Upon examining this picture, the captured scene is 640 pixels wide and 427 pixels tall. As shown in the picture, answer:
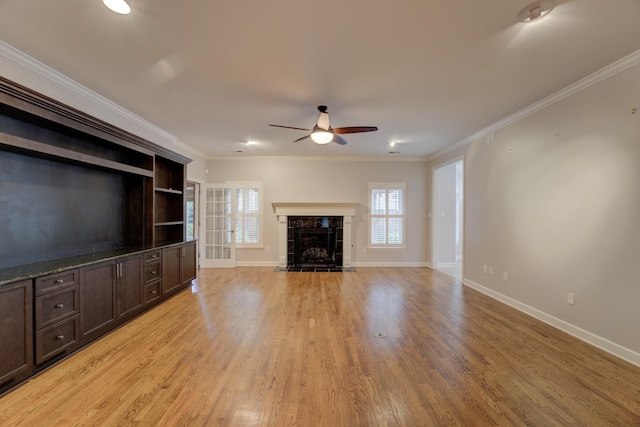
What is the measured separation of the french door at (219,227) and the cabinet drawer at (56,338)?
4048 millimetres

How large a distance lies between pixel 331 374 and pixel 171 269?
123 inches

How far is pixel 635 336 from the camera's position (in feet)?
7.91

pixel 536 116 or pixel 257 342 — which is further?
pixel 536 116

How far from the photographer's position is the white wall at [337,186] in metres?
6.68

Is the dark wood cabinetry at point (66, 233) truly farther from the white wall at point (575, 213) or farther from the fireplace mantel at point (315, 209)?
the white wall at point (575, 213)

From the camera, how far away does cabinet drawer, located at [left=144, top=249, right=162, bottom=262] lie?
11.7ft

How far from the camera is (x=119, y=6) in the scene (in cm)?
180

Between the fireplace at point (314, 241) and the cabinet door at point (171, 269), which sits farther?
the fireplace at point (314, 241)

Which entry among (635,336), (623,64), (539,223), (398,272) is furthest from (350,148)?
(635,336)

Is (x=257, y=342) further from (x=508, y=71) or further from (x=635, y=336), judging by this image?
(x=508, y=71)

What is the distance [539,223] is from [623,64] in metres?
1.82

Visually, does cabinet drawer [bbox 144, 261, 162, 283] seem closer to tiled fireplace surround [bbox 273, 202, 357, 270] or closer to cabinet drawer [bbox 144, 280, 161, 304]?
cabinet drawer [bbox 144, 280, 161, 304]

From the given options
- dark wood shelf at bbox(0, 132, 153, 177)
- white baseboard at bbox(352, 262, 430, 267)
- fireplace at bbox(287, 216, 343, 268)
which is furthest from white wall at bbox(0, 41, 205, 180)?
white baseboard at bbox(352, 262, 430, 267)

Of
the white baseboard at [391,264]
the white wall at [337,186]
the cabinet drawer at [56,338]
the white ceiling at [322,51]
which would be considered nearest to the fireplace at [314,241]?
the white wall at [337,186]
